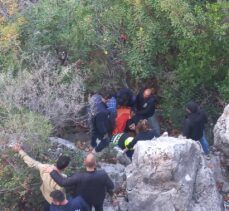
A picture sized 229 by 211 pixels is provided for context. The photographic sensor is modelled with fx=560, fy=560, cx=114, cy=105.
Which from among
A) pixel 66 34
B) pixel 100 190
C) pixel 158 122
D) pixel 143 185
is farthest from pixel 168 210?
pixel 66 34

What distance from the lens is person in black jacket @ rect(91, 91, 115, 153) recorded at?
35.3ft

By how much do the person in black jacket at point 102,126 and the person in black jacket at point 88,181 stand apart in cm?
219

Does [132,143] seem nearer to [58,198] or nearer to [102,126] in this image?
[102,126]

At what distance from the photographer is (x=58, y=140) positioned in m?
11.2

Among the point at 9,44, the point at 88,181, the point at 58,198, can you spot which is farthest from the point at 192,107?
the point at 9,44

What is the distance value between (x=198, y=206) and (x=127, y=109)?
8.93 feet

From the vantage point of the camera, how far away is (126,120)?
1156 cm

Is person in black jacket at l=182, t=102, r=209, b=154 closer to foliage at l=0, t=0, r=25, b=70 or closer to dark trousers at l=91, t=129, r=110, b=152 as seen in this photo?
dark trousers at l=91, t=129, r=110, b=152

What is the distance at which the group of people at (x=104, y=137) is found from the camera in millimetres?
8508

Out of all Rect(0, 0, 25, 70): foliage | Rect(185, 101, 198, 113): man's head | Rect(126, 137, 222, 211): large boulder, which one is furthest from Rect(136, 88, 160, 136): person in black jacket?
Rect(0, 0, 25, 70): foliage

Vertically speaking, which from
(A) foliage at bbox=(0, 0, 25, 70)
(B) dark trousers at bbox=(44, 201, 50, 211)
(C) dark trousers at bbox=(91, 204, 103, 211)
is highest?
(A) foliage at bbox=(0, 0, 25, 70)

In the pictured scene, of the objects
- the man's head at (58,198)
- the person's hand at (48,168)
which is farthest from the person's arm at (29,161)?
the man's head at (58,198)

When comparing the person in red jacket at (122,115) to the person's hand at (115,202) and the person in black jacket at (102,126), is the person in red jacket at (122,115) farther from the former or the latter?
the person's hand at (115,202)

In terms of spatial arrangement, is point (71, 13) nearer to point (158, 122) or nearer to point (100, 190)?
point (158, 122)
